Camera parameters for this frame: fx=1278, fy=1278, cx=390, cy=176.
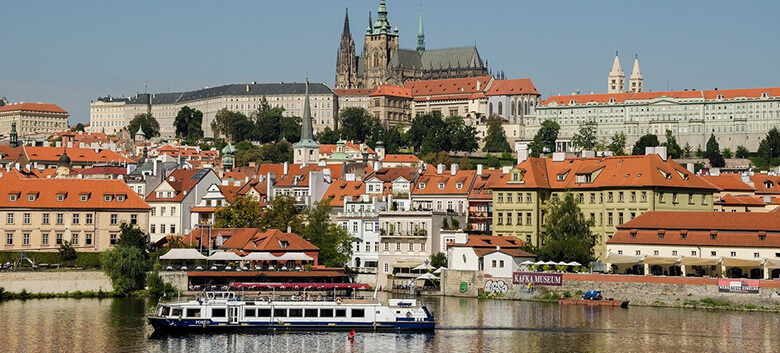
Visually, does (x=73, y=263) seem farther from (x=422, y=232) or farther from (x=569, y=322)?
(x=569, y=322)

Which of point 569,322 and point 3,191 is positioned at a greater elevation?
point 3,191

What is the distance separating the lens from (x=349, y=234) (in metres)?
87.8

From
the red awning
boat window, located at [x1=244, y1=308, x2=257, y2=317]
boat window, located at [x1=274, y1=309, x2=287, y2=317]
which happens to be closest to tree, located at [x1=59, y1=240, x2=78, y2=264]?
the red awning

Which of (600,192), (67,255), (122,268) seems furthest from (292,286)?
(600,192)

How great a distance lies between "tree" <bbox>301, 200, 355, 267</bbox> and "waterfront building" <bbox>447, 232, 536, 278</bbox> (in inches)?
312

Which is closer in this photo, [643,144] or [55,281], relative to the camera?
[55,281]

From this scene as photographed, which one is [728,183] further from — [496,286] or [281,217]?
[281,217]

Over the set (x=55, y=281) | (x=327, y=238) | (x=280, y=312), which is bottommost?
(x=280, y=312)

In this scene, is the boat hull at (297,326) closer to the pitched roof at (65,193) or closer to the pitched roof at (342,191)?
the pitched roof at (65,193)

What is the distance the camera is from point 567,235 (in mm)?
78000

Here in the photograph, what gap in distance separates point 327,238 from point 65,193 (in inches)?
681

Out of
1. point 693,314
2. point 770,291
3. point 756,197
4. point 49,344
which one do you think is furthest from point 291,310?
point 756,197

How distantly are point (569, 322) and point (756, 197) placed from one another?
41.5 m

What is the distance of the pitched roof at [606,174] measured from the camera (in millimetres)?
82000
